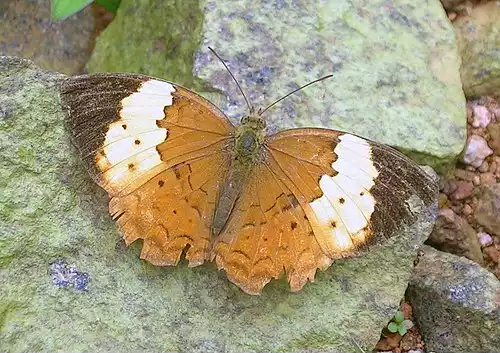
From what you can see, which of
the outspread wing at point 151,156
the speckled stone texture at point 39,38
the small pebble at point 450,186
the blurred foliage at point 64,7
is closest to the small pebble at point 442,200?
the small pebble at point 450,186

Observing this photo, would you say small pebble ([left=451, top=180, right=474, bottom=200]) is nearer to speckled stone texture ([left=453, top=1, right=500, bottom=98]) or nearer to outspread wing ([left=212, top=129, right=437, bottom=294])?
speckled stone texture ([left=453, top=1, right=500, bottom=98])

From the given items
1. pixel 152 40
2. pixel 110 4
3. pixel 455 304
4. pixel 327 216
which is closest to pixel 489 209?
pixel 455 304

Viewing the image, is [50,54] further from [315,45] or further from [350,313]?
[350,313]

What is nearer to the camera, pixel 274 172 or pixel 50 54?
pixel 274 172

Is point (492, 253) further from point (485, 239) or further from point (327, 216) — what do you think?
point (327, 216)

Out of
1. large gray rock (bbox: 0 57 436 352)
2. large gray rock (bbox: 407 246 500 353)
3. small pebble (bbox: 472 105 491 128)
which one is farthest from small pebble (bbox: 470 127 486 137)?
large gray rock (bbox: 0 57 436 352)

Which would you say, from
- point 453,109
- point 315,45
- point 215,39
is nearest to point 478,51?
point 453,109
